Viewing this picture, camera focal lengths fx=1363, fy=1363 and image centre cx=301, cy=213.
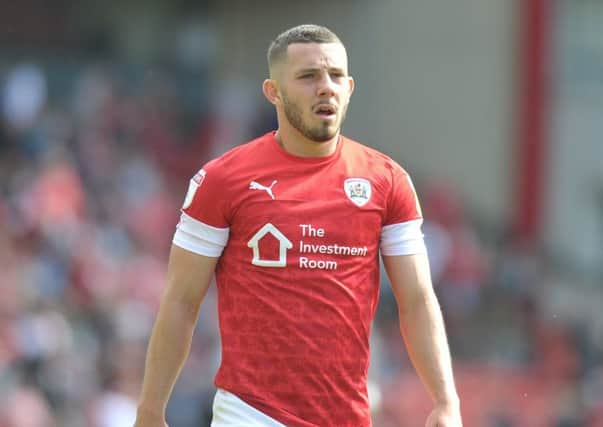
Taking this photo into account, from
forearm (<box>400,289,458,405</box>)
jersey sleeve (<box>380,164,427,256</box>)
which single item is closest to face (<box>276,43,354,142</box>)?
jersey sleeve (<box>380,164,427,256</box>)

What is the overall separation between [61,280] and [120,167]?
9.84ft

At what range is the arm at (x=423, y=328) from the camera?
500 cm

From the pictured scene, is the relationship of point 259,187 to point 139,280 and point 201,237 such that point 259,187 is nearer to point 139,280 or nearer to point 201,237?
point 201,237

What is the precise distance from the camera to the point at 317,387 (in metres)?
4.95

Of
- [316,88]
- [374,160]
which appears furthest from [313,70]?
[374,160]

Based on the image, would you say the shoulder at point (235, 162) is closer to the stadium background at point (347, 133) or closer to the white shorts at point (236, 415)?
the white shorts at point (236, 415)

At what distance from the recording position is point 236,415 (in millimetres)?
4953

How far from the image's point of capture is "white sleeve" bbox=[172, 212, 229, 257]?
502 centimetres

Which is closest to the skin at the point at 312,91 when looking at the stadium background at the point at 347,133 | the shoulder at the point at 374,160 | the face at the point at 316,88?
the face at the point at 316,88

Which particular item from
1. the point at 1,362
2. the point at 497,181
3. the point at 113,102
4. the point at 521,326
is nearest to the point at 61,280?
the point at 1,362

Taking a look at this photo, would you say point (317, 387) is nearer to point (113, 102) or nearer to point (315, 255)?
point (315, 255)

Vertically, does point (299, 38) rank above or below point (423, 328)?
above

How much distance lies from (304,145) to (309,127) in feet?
0.32

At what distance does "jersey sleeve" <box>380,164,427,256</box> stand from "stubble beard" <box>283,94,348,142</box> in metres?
0.30
